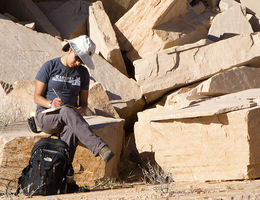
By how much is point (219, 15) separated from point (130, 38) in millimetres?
1523

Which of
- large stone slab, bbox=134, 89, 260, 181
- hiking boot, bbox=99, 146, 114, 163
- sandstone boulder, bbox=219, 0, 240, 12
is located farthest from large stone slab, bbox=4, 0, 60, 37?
hiking boot, bbox=99, 146, 114, 163

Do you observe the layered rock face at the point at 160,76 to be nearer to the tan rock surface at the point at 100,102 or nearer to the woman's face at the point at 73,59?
the tan rock surface at the point at 100,102

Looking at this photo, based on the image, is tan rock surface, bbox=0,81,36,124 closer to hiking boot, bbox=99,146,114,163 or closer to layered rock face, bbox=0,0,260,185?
layered rock face, bbox=0,0,260,185

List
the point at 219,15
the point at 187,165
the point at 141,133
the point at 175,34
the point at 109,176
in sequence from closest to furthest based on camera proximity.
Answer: the point at 187,165, the point at 109,176, the point at 141,133, the point at 175,34, the point at 219,15

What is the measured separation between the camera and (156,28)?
7.70m

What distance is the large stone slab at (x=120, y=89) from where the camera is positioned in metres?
6.95

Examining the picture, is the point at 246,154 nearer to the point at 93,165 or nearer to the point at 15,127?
the point at 93,165

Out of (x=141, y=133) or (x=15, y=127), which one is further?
(x=141, y=133)

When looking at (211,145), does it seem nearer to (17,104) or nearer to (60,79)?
(60,79)

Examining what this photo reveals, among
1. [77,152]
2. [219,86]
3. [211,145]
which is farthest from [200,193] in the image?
[219,86]

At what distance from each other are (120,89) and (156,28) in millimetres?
1164

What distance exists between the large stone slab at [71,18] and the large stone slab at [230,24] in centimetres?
203

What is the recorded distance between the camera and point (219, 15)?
8359mm

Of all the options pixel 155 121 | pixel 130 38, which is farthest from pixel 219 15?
pixel 155 121
